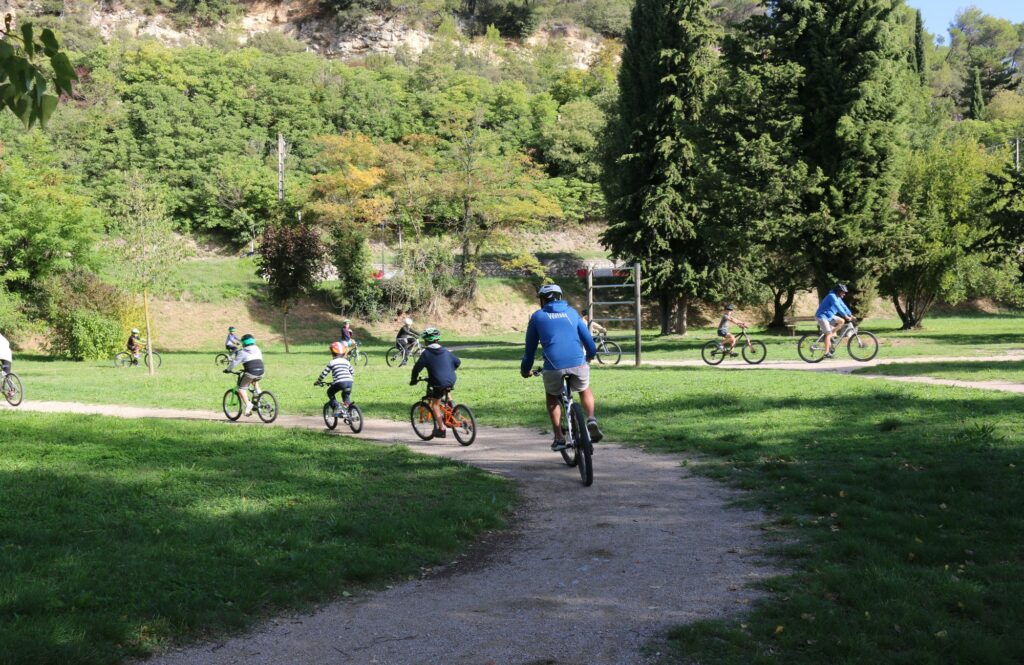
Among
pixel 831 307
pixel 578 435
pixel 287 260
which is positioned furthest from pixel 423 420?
pixel 287 260

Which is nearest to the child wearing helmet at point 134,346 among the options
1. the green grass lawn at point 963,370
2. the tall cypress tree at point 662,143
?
the tall cypress tree at point 662,143

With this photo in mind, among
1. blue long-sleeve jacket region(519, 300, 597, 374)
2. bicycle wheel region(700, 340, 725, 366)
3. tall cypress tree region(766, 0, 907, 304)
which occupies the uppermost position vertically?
tall cypress tree region(766, 0, 907, 304)

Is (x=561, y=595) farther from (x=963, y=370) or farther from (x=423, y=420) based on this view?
(x=963, y=370)

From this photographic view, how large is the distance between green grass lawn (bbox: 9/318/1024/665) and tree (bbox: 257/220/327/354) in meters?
20.2

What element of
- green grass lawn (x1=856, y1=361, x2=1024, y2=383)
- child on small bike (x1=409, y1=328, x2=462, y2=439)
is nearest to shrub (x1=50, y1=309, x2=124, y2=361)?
child on small bike (x1=409, y1=328, x2=462, y2=439)

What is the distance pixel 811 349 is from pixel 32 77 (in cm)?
2082

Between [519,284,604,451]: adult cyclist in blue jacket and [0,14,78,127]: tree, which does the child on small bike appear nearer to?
[519,284,604,451]: adult cyclist in blue jacket

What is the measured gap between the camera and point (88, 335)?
113ft

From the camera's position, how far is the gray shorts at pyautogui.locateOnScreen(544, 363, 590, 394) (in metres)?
8.87

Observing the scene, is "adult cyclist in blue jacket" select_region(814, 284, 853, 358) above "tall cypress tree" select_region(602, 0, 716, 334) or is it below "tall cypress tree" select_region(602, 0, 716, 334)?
below

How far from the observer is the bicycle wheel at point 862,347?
70.3 feet

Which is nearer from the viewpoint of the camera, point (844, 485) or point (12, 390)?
point (844, 485)

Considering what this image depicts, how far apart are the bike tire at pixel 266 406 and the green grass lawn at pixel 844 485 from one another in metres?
1.45

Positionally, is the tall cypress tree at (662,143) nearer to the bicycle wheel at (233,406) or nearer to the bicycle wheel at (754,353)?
the bicycle wheel at (754,353)
